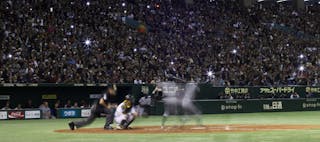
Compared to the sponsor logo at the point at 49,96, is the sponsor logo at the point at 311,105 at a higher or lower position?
lower

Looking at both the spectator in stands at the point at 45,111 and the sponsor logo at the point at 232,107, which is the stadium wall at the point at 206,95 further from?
the spectator in stands at the point at 45,111

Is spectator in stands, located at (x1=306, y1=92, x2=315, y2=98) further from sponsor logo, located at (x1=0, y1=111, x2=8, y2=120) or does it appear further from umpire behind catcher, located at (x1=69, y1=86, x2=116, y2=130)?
umpire behind catcher, located at (x1=69, y1=86, x2=116, y2=130)

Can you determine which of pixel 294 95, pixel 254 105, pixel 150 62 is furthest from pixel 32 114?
pixel 294 95

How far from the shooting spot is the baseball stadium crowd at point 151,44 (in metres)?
31.6

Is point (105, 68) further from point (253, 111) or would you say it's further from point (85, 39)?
point (253, 111)

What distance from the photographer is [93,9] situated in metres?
39.8

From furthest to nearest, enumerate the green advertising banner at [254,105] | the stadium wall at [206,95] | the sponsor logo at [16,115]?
the green advertising banner at [254,105] → the stadium wall at [206,95] → the sponsor logo at [16,115]

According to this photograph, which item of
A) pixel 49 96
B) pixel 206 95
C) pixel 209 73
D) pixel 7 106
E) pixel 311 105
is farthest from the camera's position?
pixel 209 73

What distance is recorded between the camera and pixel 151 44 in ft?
124

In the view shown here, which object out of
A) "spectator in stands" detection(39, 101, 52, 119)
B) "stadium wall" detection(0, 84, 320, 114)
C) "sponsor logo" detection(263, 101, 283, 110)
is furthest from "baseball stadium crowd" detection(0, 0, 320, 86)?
"sponsor logo" detection(263, 101, 283, 110)

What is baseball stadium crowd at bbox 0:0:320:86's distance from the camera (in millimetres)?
31578

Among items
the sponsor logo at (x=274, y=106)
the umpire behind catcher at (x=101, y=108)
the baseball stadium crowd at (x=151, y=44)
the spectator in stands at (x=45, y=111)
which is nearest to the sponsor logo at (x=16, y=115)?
the spectator in stands at (x=45, y=111)

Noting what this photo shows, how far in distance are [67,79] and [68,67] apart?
1241 mm

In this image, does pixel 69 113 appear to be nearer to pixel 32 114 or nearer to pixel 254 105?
pixel 32 114
